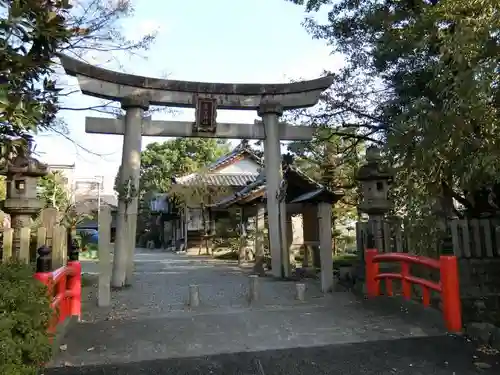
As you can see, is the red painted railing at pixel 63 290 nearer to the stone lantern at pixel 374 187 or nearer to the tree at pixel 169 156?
the stone lantern at pixel 374 187

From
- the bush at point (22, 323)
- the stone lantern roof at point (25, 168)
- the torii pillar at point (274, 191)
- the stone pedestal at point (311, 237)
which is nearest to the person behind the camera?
the bush at point (22, 323)

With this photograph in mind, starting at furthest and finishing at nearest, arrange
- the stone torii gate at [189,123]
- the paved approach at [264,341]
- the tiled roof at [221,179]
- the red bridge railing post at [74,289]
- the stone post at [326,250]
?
the tiled roof at [221,179] < the stone torii gate at [189,123] < the stone post at [326,250] < the red bridge railing post at [74,289] < the paved approach at [264,341]

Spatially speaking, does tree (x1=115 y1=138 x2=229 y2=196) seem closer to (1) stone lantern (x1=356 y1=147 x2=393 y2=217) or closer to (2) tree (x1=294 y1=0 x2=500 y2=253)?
(1) stone lantern (x1=356 y1=147 x2=393 y2=217)

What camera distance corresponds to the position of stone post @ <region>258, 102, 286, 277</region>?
11.4 meters

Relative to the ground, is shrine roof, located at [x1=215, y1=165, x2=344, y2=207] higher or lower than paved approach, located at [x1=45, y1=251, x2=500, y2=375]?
higher

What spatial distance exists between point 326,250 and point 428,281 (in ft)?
9.50

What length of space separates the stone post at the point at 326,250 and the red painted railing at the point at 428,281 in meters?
1.14

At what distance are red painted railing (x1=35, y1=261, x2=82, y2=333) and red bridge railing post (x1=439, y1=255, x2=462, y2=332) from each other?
4.93m

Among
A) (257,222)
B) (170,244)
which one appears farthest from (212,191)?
(170,244)

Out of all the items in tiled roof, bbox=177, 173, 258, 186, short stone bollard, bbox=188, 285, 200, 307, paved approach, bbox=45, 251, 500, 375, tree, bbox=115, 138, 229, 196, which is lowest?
paved approach, bbox=45, 251, 500, 375

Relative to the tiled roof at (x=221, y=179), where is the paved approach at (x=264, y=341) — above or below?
below

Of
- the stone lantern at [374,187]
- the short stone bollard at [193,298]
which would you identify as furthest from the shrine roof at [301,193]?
the short stone bollard at [193,298]

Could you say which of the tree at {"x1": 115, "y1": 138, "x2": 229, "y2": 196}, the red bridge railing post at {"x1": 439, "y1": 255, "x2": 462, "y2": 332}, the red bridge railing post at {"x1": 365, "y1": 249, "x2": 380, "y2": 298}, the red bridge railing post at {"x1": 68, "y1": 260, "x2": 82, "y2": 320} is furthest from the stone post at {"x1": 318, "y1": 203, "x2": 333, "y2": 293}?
the tree at {"x1": 115, "y1": 138, "x2": 229, "y2": 196}

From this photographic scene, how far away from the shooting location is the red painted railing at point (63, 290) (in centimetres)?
496
